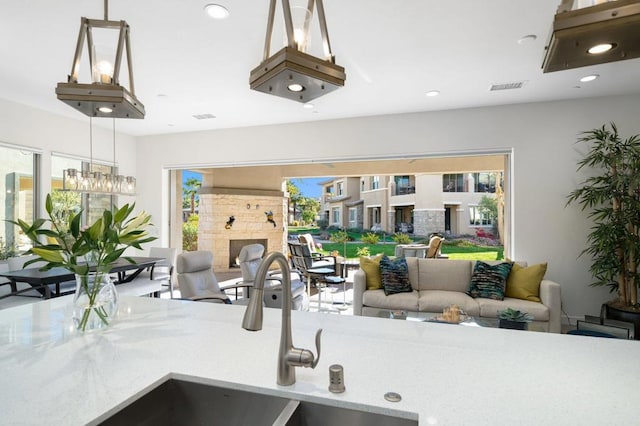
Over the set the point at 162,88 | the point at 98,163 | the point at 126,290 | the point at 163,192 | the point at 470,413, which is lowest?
the point at 126,290

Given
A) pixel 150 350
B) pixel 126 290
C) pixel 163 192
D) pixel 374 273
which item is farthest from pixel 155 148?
pixel 150 350

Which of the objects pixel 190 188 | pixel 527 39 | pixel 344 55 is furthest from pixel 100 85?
pixel 190 188

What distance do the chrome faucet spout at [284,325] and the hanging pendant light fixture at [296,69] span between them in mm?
517

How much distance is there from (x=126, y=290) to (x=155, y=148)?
9.97 ft

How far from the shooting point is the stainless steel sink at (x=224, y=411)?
3.10 ft

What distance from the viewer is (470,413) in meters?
0.89

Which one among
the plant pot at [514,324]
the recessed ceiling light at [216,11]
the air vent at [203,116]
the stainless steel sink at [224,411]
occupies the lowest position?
the plant pot at [514,324]

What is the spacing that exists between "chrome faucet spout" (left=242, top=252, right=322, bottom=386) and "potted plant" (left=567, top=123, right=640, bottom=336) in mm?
4244

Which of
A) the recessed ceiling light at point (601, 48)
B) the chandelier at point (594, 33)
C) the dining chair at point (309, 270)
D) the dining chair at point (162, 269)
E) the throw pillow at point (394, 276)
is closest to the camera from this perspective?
the chandelier at point (594, 33)

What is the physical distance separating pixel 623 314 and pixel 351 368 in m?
4.19

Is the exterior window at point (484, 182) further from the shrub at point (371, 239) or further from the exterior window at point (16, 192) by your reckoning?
the exterior window at point (16, 192)

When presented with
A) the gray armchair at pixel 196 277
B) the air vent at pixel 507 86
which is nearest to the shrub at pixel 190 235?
the gray armchair at pixel 196 277

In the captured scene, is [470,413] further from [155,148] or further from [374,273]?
[155,148]

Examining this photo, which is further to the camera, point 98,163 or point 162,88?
point 98,163
